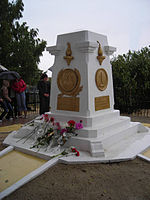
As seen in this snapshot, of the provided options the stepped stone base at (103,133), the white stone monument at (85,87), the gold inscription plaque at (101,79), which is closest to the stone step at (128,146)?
the stepped stone base at (103,133)

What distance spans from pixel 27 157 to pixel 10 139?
113 cm

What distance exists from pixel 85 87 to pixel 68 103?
604mm

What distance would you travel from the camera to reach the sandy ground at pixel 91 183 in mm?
2713

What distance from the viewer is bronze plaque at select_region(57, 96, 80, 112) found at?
473 cm

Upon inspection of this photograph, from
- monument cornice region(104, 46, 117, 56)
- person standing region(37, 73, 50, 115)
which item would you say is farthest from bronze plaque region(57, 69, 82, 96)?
person standing region(37, 73, 50, 115)

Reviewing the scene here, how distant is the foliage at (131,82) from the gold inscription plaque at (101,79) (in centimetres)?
465

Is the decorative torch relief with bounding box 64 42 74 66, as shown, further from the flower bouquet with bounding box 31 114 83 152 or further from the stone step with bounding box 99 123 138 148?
the stone step with bounding box 99 123 138 148

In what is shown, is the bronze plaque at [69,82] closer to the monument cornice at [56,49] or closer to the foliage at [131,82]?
the monument cornice at [56,49]

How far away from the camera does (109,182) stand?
303cm

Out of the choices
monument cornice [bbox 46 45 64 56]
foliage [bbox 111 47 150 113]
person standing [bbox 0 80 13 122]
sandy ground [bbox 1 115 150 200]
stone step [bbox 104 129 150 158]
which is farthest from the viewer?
foliage [bbox 111 47 150 113]

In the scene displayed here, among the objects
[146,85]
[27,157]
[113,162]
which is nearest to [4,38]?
[146,85]

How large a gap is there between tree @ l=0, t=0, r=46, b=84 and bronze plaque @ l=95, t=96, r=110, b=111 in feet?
34.4

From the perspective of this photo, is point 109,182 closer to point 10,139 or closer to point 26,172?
point 26,172

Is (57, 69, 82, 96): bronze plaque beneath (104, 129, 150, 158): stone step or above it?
above
